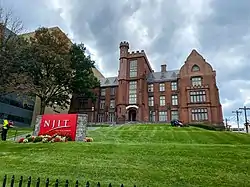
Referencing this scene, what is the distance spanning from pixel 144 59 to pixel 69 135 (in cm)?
3941

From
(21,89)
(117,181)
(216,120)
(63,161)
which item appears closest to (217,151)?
(117,181)

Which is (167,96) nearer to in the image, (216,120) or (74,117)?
(216,120)

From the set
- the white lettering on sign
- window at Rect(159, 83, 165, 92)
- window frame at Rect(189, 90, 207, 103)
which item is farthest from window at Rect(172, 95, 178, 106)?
the white lettering on sign

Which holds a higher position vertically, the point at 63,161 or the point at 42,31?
the point at 42,31

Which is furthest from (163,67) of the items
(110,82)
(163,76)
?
(110,82)

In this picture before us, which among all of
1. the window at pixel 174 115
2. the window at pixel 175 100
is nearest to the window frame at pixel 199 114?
the window at pixel 174 115

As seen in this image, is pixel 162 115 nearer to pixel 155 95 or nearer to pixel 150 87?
pixel 155 95

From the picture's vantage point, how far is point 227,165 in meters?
8.98

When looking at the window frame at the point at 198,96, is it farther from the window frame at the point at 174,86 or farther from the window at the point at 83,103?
the window at the point at 83,103

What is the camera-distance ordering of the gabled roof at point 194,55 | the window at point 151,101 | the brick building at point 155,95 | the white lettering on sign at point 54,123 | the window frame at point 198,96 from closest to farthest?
1. the white lettering on sign at point 54,123
2. the brick building at point 155,95
3. the window frame at point 198,96
4. the gabled roof at point 194,55
5. the window at point 151,101

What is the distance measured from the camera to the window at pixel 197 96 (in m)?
45.1

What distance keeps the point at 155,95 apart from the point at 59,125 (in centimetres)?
3461

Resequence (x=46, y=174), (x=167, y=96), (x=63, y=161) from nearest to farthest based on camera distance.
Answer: (x=46, y=174) < (x=63, y=161) < (x=167, y=96)

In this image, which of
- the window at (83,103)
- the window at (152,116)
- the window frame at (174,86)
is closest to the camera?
the window at (152,116)
